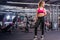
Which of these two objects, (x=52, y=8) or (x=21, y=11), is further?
(x=21, y=11)

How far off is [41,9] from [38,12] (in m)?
0.05

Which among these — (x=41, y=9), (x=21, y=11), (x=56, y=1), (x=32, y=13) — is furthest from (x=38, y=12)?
(x=32, y=13)

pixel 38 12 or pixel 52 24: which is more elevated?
pixel 38 12

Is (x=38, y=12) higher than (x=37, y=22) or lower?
higher

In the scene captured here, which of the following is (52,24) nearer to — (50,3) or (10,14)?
(50,3)

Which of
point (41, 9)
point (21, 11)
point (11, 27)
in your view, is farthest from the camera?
point (21, 11)

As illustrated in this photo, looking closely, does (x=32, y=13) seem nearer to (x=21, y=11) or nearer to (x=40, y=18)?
(x=21, y=11)

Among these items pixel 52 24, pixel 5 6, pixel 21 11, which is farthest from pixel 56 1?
pixel 5 6

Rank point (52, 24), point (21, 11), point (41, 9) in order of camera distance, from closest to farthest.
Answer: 1. point (41, 9)
2. point (52, 24)
3. point (21, 11)

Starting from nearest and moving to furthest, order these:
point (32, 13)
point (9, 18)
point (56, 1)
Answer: point (56, 1)
point (9, 18)
point (32, 13)

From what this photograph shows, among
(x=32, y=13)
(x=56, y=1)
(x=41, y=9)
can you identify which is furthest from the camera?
(x=32, y=13)

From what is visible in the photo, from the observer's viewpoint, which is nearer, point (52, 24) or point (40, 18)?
A: point (40, 18)

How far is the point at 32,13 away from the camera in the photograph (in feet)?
32.8

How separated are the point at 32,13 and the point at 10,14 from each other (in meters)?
2.06
